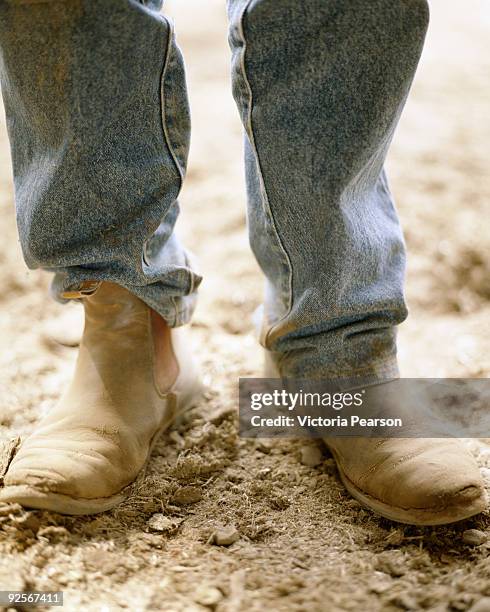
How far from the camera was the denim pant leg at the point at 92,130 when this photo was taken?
0.68 metres

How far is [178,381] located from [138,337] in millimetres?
115

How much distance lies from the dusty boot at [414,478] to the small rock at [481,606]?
0.37 feet

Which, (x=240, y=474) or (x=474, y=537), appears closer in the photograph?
(x=474, y=537)

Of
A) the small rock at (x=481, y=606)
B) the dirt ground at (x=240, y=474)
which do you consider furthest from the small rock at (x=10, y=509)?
the small rock at (x=481, y=606)

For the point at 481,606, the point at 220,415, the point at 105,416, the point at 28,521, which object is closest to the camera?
the point at 481,606

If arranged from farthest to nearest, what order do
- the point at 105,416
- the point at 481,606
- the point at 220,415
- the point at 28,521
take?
the point at 220,415, the point at 105,416, the point at 28,521, the point at 481,606

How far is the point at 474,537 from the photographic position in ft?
2.53

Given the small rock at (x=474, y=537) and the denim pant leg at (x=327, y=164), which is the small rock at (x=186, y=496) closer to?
the denim pant leg at (x=327, y=164)

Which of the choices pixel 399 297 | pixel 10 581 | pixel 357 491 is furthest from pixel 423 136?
pixel 10 581

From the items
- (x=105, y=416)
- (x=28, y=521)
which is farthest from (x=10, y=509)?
(x=105, y=416)

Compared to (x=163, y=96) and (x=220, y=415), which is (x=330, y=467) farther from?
(x=163, y=96)

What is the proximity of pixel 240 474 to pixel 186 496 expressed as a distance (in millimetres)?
93

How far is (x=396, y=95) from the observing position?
0.72m

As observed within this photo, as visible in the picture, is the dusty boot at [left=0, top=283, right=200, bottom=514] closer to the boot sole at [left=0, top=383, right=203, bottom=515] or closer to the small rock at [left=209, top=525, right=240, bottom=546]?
the boot sole at [left=0, top=383, right=203, bottom=515]
